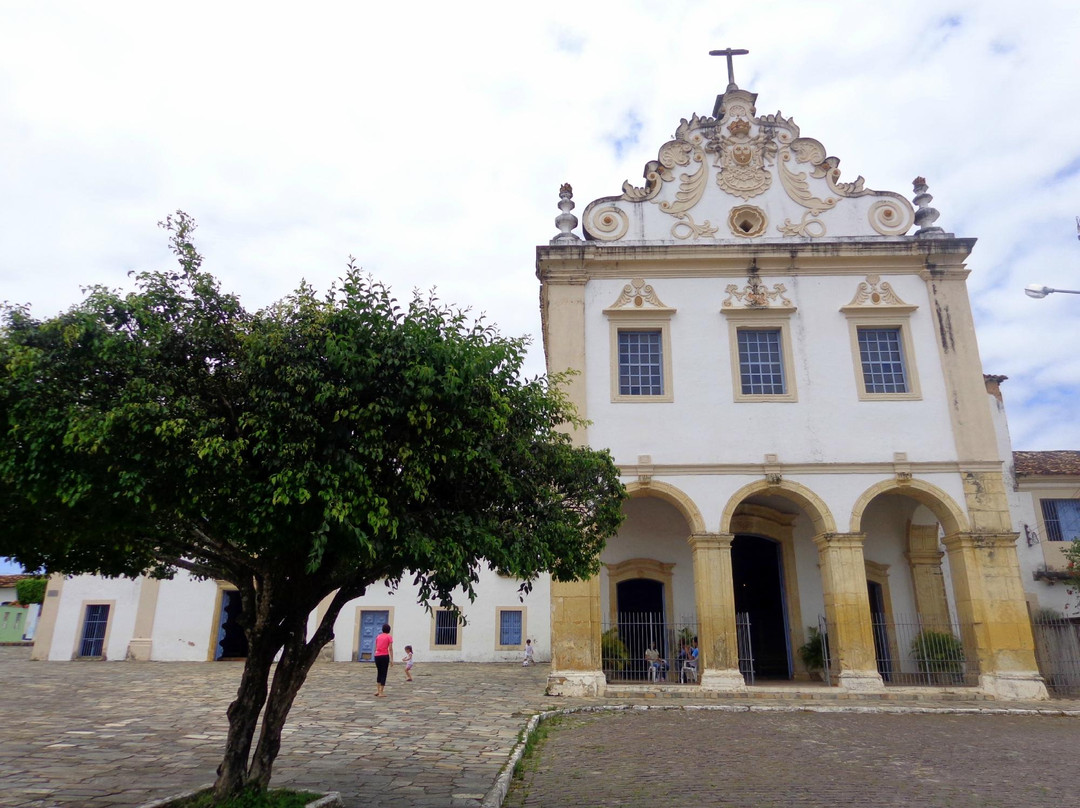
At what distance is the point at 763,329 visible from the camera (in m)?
15.7

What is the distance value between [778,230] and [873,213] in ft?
6.74

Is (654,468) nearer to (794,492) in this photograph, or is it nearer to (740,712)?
(794,492)

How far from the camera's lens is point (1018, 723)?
11367 mm

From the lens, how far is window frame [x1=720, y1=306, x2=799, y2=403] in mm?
15047

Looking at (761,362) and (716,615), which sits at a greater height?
(761,362)

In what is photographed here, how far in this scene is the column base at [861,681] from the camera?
44.2ft

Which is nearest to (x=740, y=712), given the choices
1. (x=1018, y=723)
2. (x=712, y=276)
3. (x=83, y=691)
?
(x=1018, y=723)

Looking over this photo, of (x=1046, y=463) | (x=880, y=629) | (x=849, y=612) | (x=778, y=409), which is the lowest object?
(x=880, y=629)

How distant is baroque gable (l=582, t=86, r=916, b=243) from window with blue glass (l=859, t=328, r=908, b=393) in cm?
215

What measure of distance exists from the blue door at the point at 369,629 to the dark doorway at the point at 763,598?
32.4 feet

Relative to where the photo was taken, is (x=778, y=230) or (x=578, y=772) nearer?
(x=578, y=772)

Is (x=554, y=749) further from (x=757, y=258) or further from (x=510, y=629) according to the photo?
(x=510, y=629)

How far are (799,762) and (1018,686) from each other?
7827 millimetres

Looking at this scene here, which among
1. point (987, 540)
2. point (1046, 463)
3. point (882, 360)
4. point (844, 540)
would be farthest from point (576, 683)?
point (1046, 463)
